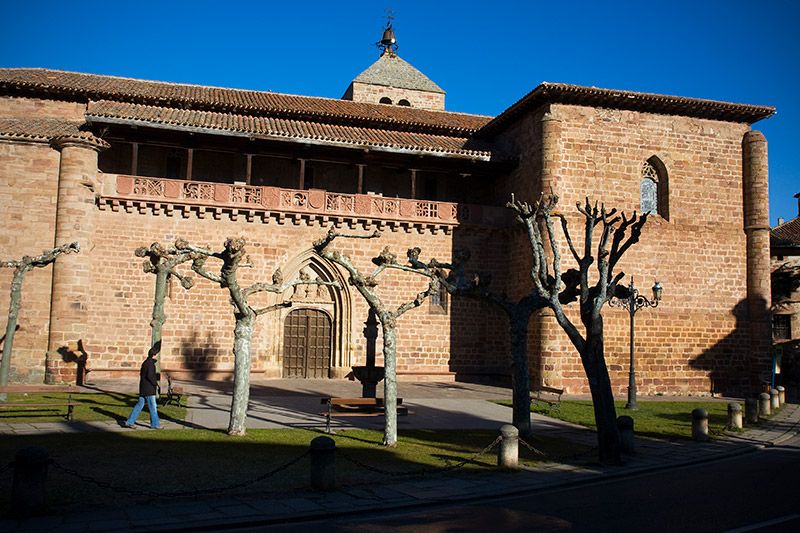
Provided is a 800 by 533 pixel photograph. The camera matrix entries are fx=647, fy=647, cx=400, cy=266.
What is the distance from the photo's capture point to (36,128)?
70.4ft

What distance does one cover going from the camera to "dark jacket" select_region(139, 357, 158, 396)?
11992mm

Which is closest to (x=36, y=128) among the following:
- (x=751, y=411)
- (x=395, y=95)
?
(x=395, y=95)

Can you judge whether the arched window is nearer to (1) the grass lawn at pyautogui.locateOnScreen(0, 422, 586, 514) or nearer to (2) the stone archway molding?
(2) the stone archway molding

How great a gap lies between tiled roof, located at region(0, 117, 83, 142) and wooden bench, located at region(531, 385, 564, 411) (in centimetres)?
1675

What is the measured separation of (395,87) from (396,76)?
1419 mm

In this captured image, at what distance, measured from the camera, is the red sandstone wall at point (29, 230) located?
1998 cm

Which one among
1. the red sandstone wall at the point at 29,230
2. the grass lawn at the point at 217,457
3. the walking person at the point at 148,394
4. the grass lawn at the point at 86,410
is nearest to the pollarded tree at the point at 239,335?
the grass lawn at the point at 217,457

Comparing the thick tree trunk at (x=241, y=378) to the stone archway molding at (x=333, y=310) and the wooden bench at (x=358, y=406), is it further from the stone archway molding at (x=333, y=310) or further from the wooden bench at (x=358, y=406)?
the stone archway molding at (x=333, y=310)

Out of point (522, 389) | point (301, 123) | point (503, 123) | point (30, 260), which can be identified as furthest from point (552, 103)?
point (30, 260)

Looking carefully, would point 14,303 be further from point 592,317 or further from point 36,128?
point 592,317

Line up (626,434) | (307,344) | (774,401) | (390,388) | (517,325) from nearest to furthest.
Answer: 1. (626,434)
2. (390,388)
3. (517,325)
4. (774,401)
5. (307,344)

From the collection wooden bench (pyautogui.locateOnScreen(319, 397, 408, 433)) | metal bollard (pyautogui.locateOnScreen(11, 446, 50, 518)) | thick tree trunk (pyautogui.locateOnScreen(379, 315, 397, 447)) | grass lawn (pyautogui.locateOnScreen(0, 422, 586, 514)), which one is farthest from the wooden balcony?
metal bollard (pyautogui.locateOnScreen(11, 446, 50, 518))

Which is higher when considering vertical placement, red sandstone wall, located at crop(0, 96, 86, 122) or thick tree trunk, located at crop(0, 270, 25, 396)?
red sandstone wall, located at crop(0, 96, 86, 122)

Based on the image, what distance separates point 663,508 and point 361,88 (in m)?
34.4
